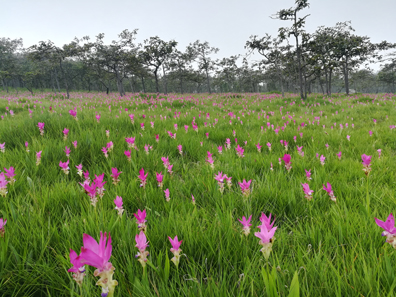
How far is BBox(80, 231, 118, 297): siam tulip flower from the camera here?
537 millimetres

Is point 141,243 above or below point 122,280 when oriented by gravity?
above

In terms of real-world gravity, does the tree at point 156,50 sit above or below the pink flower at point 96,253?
above

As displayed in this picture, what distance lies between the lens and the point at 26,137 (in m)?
3.53

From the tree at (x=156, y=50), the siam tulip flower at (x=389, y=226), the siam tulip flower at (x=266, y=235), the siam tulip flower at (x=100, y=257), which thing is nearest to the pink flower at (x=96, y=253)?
the siam tulip flower at (x=100, y=257)

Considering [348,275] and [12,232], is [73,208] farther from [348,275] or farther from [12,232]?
[348,275]

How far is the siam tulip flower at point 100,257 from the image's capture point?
1.76 ft

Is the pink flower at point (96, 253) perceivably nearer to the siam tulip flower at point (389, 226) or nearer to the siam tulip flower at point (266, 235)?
the siam tulip flower at point (266, 235)

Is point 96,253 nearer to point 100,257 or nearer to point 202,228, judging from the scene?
point 100,257

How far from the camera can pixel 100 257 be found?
549 millimetres

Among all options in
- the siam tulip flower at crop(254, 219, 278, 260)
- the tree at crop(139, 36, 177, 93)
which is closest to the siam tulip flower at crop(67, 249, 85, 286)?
the siam tulip flower at crop(254, 219, 278, 260)

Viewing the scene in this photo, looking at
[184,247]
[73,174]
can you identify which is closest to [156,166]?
[73,174]

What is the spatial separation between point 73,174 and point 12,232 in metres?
1.29

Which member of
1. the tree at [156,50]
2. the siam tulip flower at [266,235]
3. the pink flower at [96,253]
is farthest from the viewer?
the tree at [156,50]

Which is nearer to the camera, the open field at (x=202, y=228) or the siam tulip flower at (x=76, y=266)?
the siam tulip flower at (x=76, y=266)
